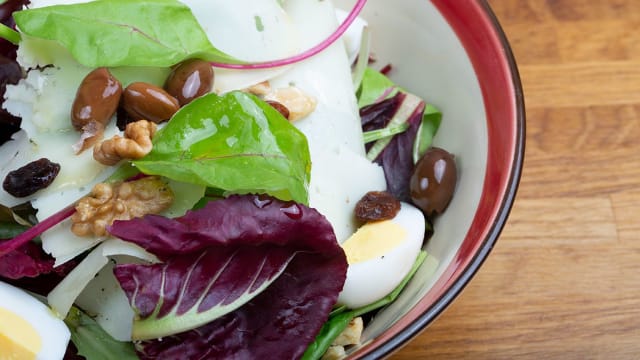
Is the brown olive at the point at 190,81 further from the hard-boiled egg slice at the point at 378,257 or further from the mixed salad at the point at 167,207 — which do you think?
the hard-boiled egg slice at the point at 378,257

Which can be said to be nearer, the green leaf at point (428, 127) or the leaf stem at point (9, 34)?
the leaf stem at point (9, 34)

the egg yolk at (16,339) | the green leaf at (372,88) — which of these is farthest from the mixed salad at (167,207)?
the green leaf at (372,88)

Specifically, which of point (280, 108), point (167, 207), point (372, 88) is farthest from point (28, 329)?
point (372, 88)

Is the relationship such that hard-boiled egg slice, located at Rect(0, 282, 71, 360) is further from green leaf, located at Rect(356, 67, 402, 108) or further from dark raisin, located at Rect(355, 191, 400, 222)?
green leaf, located at Rect(356, 67, 402, 108)

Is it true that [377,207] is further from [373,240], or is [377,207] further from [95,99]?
[95,99]

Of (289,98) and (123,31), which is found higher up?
(123,31)
